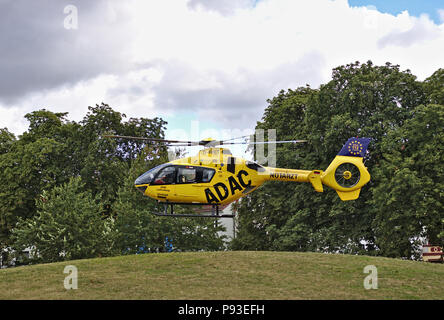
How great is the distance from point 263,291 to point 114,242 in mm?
19420

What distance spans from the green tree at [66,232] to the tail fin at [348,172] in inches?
816

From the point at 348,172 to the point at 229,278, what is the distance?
26.0 ft

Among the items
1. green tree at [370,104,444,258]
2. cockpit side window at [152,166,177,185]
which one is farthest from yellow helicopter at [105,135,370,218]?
green tree at [370,104,444,258]

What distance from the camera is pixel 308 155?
35.7 meters

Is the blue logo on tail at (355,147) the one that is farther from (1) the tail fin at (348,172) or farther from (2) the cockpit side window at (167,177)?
(2) the cockpit side window at (167,177)

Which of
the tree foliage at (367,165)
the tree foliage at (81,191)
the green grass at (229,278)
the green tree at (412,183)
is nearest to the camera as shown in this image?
the green grass at (229,278)

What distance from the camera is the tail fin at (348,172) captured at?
66.9 feet

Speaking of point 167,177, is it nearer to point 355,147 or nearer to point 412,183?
point 355,147

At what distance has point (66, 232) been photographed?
34719 millimetres

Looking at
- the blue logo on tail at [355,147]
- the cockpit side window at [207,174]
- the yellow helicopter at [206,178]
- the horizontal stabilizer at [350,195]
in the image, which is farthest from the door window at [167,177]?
the blue logo on tail at [355,147]

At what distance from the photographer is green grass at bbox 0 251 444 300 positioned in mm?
20688

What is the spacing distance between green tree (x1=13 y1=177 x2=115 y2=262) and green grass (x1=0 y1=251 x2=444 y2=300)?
288 inches
